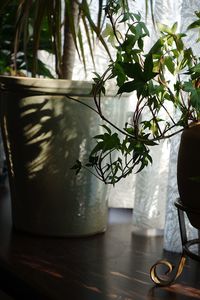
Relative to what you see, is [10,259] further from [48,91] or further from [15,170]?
[48,91]

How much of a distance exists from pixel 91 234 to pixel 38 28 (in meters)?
0.48

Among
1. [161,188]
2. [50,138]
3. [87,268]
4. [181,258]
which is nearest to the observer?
[181,258]

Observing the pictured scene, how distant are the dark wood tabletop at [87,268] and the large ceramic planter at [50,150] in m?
0.06

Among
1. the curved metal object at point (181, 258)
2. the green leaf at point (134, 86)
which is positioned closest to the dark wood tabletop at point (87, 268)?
the curved metal object at point (181, 258)

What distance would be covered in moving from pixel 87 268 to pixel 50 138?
30 centimetres

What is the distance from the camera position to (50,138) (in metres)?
1.32

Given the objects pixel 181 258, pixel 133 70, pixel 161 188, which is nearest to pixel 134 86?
pixel 133 70

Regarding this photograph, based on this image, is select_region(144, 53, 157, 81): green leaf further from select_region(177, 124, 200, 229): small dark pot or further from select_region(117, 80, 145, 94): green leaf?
select_region(177, 124, 200, 229): small dark pot

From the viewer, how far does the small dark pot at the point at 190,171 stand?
0.98 meters

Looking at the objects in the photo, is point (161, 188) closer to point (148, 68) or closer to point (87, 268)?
point (87, 268)

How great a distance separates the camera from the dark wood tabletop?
106 cm

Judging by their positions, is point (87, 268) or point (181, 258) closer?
point (181, 258)

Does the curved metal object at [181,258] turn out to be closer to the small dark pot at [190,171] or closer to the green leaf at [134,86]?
the small dark pot at [190,171]

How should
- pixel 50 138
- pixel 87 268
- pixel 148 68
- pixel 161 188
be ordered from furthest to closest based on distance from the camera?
1. pixel 161 188
2. pixel 50 138
3. pixel 87 268
4. pixel 148 68
